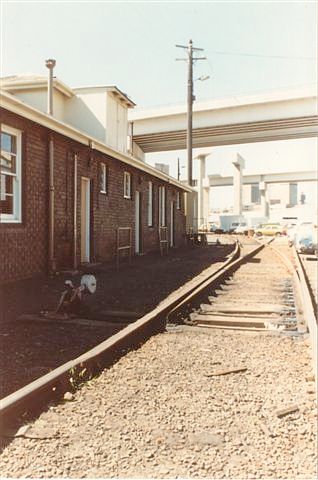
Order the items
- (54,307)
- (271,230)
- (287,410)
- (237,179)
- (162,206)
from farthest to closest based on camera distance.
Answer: (237,179)
(271,230)
(162,206)
(54,307)
(287,410)

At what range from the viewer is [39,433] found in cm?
289

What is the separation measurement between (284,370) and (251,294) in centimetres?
445

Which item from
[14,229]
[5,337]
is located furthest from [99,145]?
[5,337]

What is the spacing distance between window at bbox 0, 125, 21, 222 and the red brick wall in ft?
0.45

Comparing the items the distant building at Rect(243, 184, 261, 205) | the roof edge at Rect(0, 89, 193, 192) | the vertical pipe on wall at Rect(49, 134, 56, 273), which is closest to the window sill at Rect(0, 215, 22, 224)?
the vertical pipe on wall at Rect(49, 134, 56, 273)

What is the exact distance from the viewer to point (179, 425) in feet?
10.0

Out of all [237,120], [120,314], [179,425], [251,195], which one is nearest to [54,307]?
[120,314]

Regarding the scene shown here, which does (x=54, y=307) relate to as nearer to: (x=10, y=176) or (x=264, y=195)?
(x=10, y=176)

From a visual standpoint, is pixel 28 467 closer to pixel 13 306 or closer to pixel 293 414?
pixel 293 414

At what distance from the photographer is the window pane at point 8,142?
30.2 feet

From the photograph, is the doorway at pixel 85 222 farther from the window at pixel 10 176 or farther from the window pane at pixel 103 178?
the window at pixel 10 176

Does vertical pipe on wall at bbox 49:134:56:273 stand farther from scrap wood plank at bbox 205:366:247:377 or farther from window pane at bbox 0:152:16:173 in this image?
scrap wood plank at bbox 205:366:247:377

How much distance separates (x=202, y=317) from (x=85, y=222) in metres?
7.39

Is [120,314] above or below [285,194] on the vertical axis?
below
